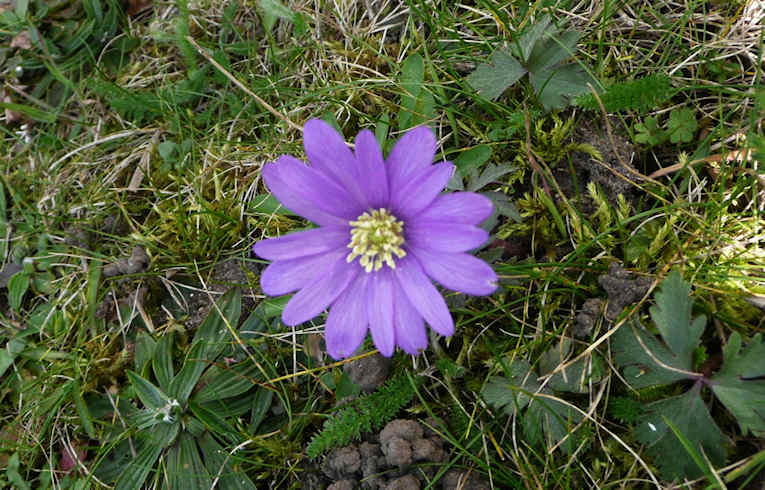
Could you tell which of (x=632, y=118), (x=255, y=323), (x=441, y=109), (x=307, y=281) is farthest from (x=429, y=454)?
(x=632, y=118)

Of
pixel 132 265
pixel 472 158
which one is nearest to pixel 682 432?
pixel 472 158

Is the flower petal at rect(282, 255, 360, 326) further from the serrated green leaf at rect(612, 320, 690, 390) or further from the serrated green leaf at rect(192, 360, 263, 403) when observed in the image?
the serrated green leaf at rect(612, 320, 690, 390)

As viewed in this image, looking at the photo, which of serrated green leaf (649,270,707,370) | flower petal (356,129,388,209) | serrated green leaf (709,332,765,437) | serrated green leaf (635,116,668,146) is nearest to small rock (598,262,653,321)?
serrated green leaf (649,270,707,370)

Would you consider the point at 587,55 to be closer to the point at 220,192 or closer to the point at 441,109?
the point at 441,109

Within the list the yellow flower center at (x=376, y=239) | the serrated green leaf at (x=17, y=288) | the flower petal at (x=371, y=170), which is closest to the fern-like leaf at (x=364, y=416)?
the yellow flower center at (x=376, y=239)

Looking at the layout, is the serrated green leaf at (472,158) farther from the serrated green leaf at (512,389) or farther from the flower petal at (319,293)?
the serrated green leaf at (512,389)

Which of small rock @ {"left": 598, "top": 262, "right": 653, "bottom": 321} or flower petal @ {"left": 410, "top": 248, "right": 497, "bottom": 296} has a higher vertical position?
A: flower petal @ {"left": 410, "top": 248, "right": 497, "bottom": 296}

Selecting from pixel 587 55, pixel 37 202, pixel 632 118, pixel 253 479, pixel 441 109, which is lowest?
pixel 253 479
